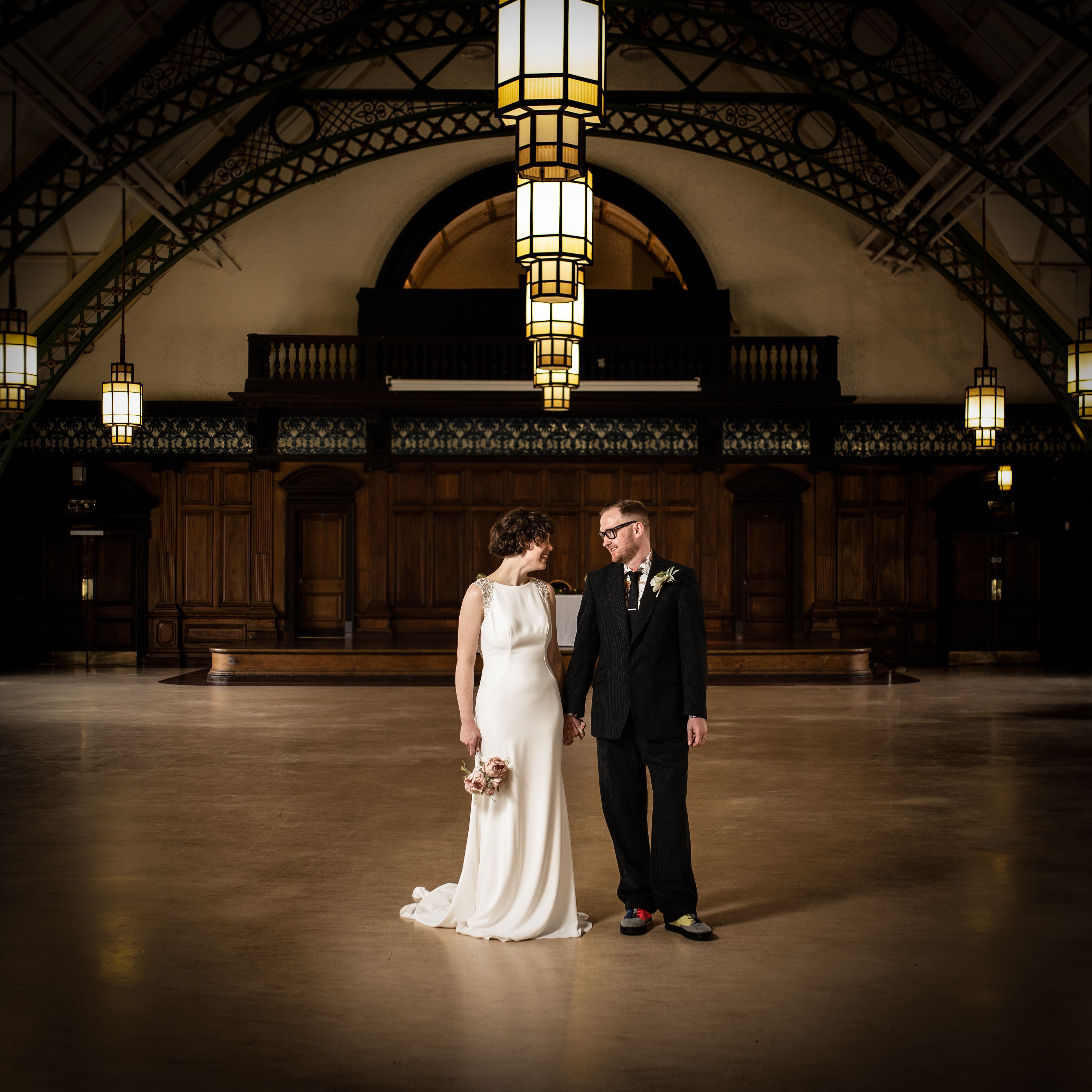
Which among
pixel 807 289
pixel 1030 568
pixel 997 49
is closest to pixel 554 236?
pixel 997 49

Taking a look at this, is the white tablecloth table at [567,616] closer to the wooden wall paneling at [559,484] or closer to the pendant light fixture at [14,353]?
the wooden wall paneling at [559,484]

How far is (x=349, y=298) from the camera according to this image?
17.4 metres

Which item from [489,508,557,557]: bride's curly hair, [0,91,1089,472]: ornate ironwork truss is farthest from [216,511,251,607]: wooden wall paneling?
[489,508,557,557]: bride's curly hair

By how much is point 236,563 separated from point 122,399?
4.01 meters

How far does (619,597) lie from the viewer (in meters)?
4.30

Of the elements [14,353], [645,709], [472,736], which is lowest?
[472,736]

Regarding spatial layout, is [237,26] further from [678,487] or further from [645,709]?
[645,709]

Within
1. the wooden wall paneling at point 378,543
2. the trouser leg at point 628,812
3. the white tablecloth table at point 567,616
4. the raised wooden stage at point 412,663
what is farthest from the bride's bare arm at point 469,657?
the wooden wall paneling at point 378,543

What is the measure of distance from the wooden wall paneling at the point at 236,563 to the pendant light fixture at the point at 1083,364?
11.4 m

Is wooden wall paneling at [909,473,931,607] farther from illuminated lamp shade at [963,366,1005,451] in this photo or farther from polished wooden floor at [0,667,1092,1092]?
polished wooden floor at [0,667,1092,1092]

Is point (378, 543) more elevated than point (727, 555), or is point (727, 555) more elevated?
point (378, 543)

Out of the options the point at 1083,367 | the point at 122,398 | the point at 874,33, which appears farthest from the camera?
the point at 122,398

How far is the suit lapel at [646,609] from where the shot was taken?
4227 millimetres

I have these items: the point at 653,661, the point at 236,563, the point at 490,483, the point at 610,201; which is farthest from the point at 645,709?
the point at 610,201
